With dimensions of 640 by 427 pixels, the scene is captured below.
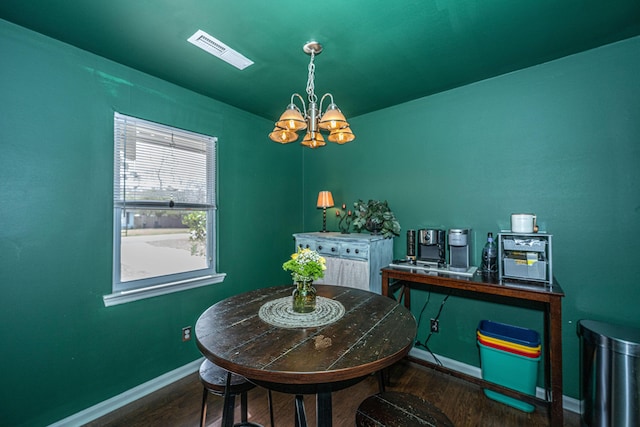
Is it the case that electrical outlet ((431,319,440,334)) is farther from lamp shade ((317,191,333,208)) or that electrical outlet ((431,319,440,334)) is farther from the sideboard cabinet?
lamp shade ((317,191,333,208))

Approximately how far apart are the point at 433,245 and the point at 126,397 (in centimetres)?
279

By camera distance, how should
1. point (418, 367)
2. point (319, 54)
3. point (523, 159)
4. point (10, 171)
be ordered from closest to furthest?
point (10, 171), point (319, 54), point (523, 159), point (418, 367)

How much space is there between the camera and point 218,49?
6.23 ft

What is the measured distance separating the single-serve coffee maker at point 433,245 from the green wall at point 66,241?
2186mm

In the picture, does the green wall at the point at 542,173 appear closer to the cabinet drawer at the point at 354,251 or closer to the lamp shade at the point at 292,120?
the cabinet drawer at the point at 354,251

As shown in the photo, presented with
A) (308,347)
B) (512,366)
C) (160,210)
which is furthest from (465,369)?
(160,210)

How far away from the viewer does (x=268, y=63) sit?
82.0 inches

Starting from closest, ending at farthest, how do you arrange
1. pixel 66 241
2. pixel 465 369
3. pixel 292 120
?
pixel 292 120, pixel 66 241, pixel 465 369

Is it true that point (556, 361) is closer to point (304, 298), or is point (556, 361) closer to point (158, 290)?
point (304, 298)

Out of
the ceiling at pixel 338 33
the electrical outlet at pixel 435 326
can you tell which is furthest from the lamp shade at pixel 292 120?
the electrical outlet at pixel 435 326

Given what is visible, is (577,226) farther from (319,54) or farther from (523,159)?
(319,54)

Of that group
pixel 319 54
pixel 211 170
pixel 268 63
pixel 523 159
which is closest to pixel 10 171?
pixel 211 170

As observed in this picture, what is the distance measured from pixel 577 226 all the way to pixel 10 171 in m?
3.83

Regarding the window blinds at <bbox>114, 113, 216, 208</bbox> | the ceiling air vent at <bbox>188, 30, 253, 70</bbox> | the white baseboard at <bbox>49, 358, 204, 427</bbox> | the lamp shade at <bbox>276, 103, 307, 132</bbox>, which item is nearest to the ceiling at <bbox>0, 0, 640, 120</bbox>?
the ceiling air vent at <bbox>188, 30, 253, 70</bbox>
